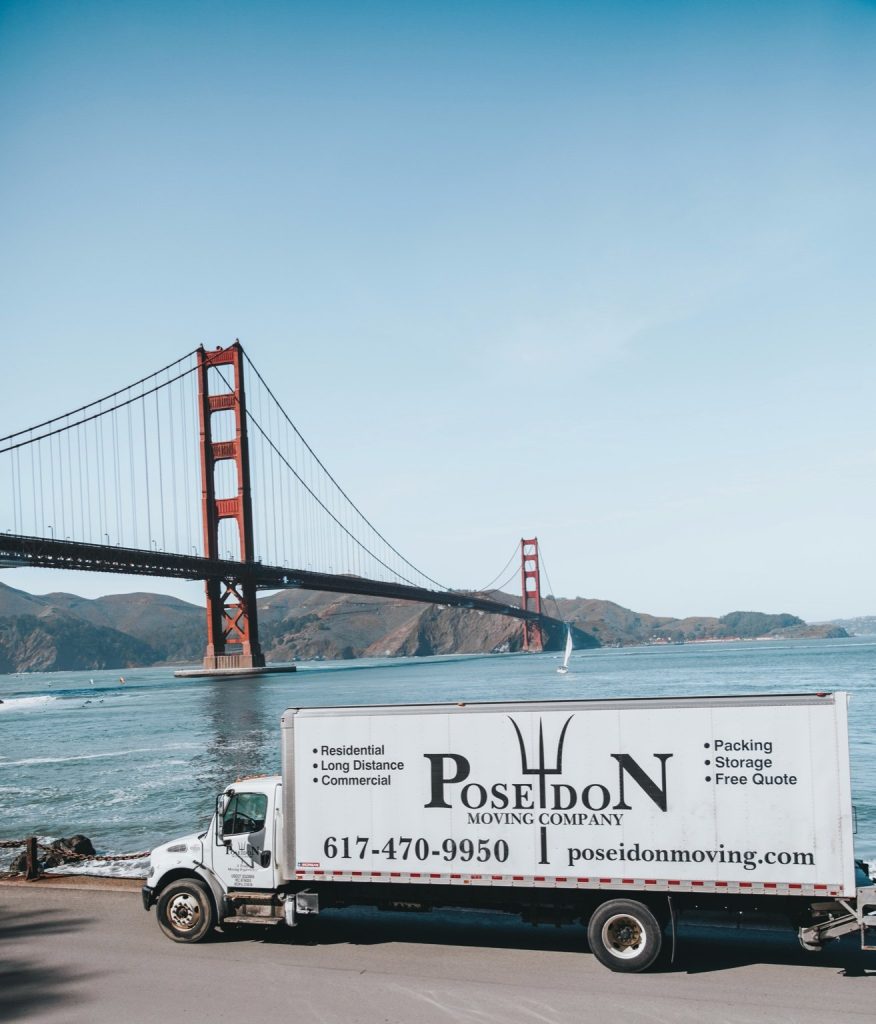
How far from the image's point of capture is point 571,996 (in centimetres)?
1044

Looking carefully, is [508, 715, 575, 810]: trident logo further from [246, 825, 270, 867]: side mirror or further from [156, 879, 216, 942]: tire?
[156, 879, 216, 942]: tire

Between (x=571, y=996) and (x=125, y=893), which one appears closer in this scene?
(x=571, y=996)

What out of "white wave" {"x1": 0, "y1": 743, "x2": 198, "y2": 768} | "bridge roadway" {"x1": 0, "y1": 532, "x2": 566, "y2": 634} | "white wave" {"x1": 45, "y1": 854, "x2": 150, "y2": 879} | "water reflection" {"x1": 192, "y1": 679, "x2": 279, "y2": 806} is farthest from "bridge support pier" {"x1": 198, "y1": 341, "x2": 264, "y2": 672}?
"white wave" {"x1": 45, "y1": 854, "x2": 150, "y2": 879}

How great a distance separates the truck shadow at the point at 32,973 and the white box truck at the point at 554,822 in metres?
1.51

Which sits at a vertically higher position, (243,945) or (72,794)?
(243,945)

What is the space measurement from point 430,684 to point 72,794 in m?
70.7


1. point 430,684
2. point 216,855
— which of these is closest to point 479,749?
point 216,855

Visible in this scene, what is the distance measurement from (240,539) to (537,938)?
3897 inches

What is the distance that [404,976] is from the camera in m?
11.2

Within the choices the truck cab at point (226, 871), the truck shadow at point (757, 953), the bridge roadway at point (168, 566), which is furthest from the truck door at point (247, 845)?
the bridge roadway at point (168, 566)

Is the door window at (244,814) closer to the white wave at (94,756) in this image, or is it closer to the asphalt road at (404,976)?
the asphalt road at (404,976)

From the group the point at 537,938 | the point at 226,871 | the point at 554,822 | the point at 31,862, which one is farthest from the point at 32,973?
the point at 554,822

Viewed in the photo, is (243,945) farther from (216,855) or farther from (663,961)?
(663,961)

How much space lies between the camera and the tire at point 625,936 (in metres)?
11.1
